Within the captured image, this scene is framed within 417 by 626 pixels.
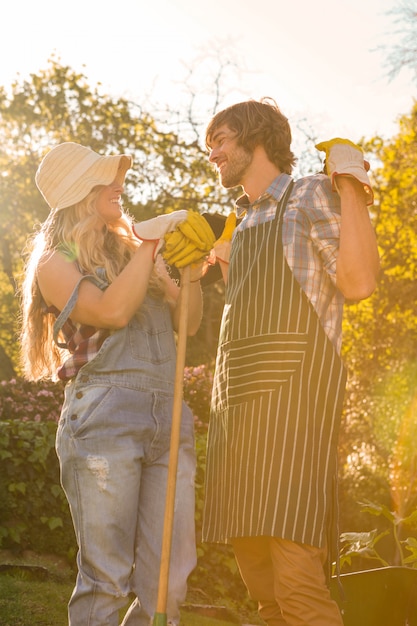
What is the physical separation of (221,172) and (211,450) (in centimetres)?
108

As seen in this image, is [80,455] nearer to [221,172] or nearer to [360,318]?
[221,172]

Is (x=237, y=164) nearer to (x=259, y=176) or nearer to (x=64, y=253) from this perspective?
(x=259, y=176)

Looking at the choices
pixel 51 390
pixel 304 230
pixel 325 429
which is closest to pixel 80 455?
pixel 325 429

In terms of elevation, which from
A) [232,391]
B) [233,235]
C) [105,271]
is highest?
[233,235]

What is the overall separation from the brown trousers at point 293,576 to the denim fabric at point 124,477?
0.24 m

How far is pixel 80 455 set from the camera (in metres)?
3.13

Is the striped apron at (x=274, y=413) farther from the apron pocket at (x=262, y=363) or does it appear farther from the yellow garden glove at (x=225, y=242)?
the yellow garden glove at (x=225, y=242)

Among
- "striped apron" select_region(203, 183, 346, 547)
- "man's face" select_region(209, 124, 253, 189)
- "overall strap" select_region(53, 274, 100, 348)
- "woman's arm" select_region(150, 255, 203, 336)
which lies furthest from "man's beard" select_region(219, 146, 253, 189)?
"overall strap" select_region(53, 274, 100, 348)

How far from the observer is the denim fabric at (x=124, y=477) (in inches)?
123

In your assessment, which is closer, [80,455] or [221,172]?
[80,455]

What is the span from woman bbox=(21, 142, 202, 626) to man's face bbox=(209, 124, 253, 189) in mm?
338

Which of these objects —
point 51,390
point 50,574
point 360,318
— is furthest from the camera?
point 360,318

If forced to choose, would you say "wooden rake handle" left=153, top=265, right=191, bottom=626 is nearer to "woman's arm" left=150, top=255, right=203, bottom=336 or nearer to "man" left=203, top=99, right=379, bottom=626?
"man" left=203, top=99, right=379, bottom=626

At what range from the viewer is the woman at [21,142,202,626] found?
3.13m
